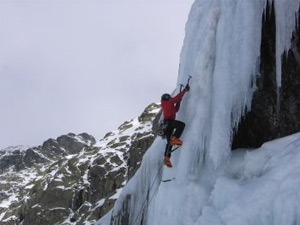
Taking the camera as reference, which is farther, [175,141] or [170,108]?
[170,108]

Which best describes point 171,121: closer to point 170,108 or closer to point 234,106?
point 170,108

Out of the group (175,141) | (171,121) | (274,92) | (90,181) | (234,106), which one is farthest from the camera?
(90,181)

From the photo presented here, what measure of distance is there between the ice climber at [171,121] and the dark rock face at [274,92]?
134 cm

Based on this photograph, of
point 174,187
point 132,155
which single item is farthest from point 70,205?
point 174,187

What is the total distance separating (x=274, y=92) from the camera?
971cm

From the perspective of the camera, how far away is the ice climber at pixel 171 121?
10.3m

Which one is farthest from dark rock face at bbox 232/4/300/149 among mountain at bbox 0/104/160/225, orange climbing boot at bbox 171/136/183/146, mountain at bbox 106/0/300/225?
mountain at bbox 0/104/160/225

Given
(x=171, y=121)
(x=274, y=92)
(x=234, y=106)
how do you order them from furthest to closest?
1. (x=171, y=121)
2. (x=274, y=92)
3. (x=234, y=106)

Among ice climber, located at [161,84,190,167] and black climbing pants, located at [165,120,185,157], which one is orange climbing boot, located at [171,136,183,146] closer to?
ice climber, located at [161,84,190,167]

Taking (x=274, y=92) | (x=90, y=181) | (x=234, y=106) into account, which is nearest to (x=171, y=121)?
(x=234, y=106)

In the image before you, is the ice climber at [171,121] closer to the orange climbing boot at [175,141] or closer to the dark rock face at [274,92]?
the orange climbing boot at [175,141]

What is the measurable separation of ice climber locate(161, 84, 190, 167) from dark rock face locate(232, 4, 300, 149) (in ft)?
4.40

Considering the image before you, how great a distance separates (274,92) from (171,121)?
7.87 feet

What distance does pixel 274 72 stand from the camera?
379 inches
